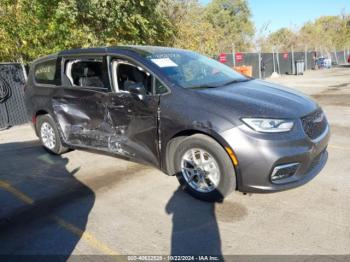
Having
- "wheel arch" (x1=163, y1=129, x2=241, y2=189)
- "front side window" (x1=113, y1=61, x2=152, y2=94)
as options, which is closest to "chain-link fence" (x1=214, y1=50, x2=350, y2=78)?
"front side window" (x1=113, y1=61, x2=152, y2=94)

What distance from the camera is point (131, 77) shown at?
4547mm

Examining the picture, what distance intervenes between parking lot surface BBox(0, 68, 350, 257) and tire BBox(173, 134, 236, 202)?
0.13 m

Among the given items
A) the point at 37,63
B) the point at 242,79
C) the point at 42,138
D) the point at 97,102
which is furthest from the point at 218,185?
the point at 37,63

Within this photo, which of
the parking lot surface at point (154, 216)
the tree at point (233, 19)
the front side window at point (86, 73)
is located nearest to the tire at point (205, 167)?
the parking lot surface at point (154, 216)

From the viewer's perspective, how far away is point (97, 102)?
15.5ft

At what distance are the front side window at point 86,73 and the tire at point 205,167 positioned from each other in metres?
1.51

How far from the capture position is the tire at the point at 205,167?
11.8 feet

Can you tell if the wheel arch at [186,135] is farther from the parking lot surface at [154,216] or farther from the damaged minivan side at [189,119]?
the parking lot surface at [154,216]

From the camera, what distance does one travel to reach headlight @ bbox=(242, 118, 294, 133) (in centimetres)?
342

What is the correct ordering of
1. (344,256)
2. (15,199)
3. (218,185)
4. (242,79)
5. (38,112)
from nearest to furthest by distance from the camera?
(344,256) → (218,185) → (15,199) → (242,79) → (38,112)

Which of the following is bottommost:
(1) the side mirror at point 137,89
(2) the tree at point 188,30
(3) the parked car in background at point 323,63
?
(3) the parked car in background at point 323,63

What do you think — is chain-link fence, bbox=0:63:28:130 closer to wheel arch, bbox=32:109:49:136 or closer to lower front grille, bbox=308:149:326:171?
wheel arch, bbox=32:109:49:136

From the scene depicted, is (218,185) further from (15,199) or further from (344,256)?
(15,199)

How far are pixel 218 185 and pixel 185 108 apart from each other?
34.9 inches
